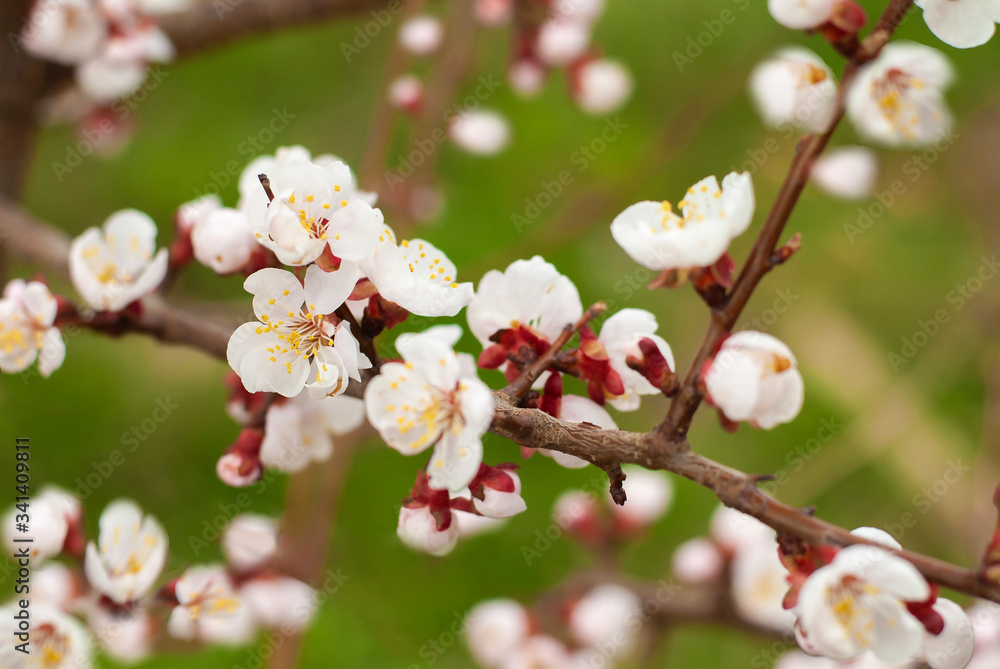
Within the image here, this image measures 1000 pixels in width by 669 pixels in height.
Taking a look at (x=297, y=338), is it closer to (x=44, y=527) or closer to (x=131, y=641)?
(x=44, y=527)

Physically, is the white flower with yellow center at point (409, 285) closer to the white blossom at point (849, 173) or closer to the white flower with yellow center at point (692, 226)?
the white flower with yellow center at point (692, 226)

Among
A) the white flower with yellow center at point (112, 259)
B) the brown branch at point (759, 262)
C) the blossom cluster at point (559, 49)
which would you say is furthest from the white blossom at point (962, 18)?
the blossom cluster at point (559, 49)

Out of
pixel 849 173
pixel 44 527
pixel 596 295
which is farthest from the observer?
pixel 596 295

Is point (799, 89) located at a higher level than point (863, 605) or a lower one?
higher

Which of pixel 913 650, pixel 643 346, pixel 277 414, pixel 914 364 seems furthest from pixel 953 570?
pixel 914 364

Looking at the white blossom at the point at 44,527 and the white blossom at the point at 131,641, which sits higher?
the white blossom at the point at 44,527

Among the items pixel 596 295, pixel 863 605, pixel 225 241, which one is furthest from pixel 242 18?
pixel 863 605
